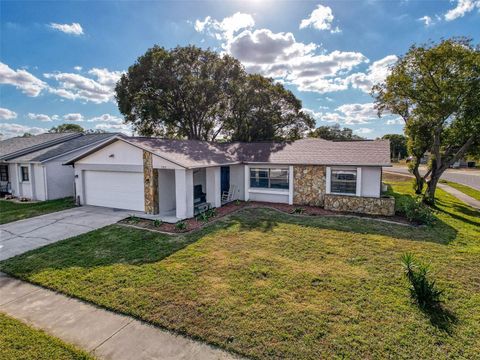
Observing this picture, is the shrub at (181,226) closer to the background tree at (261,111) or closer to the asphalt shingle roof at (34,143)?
the asphalt shingle roof at (34,143)

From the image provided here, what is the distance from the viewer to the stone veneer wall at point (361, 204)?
43.7 ft

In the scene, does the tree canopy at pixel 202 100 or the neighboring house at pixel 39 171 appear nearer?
the neighboring house at pixel 39 171

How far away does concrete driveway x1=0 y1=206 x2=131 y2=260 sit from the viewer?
951 centimetres

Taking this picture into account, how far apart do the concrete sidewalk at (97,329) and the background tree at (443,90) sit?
1787cm

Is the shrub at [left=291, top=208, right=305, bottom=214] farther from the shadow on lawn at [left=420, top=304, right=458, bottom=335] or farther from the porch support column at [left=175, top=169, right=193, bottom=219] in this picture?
the shadow on lawn at [left=420, top=304, right=458, bottom=335]

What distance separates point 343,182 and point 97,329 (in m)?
13.5

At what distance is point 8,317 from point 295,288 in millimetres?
6303

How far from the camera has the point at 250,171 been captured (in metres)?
17.1

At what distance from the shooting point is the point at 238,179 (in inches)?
687

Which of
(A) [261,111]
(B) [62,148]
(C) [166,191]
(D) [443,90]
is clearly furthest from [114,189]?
(A) [261,111]

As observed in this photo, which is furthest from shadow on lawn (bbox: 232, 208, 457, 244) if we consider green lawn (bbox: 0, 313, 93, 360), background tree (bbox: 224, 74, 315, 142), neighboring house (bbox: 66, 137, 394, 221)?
background tree (bbox: 224, 74, 315, 142)

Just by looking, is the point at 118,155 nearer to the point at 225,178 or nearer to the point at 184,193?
the point at 184,193

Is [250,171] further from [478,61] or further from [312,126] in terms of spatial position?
[312,126]

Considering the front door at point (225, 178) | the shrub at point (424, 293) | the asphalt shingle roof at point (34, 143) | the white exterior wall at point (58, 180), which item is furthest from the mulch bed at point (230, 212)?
the asphalt shingle roof at point (34, 143)
